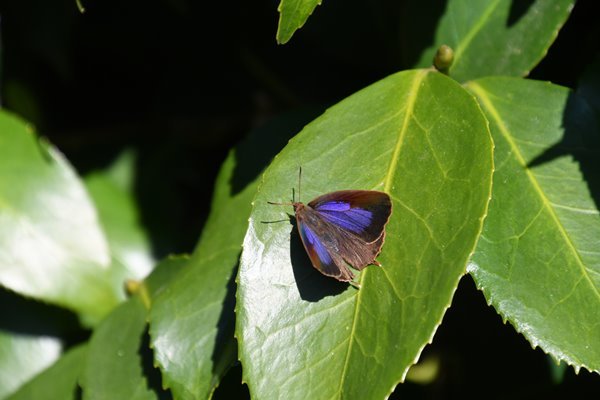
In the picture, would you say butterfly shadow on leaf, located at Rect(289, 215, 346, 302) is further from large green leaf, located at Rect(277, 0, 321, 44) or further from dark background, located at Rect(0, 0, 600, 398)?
dark background, located at Rect(0, 0, 600, 398)

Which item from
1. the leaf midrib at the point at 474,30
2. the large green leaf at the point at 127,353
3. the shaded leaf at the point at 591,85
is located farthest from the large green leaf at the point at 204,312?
the shaded leaf at the point at 591,85

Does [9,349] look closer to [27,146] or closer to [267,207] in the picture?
[27,146]

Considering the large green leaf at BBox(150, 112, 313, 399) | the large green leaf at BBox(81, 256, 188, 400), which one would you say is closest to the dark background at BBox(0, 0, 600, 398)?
the large green leaf at BBox(81, 256, 188, 400)

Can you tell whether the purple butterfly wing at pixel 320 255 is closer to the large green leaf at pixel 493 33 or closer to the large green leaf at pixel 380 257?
the large green leaf at pixel 380 257

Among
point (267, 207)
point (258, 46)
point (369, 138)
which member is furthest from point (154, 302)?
point (258, 46)

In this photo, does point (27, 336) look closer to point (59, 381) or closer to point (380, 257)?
point (59, 381)

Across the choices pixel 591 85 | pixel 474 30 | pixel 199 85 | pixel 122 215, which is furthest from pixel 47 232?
pixel 591 85
